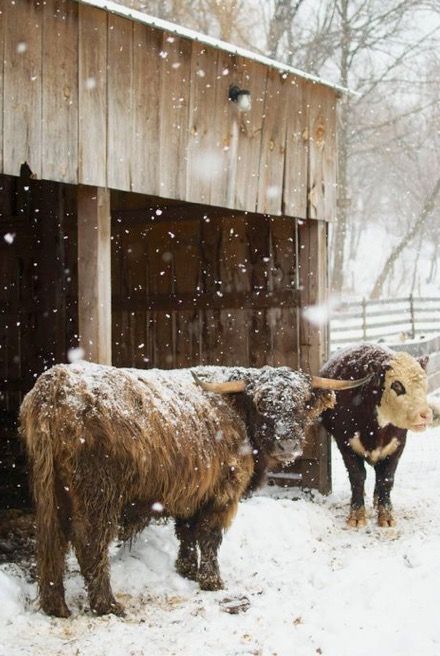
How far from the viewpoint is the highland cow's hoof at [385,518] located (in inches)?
302

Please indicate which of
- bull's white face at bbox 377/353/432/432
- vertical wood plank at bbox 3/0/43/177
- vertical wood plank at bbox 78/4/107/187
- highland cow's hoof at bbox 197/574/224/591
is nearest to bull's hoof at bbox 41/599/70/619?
highland cow's hoof at bbox 197/574/224/591

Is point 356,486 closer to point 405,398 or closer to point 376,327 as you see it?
point 405,398

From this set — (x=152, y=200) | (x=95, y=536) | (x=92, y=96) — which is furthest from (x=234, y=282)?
(x=95, y=536)

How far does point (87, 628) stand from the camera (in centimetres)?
469

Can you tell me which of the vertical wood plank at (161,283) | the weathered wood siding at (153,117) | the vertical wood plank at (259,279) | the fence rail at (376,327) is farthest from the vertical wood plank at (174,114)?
the fence rail at (376,327)

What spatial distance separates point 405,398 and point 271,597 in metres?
2.80

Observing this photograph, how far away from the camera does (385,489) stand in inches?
307

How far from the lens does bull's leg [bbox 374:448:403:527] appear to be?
25.2 feet

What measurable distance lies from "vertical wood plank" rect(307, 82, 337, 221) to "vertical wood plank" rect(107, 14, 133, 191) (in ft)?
8.83

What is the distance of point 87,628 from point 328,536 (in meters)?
3.16

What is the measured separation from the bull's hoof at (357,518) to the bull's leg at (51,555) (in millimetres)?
3579

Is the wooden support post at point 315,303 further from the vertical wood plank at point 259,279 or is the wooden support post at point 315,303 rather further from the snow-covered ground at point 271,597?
the snow-covered ground at point 271,597

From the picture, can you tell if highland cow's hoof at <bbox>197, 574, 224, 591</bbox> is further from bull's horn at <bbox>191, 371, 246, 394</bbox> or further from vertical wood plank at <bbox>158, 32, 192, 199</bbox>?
vertical wood plank at <bbox>158, 32, 192, 199</bbox>

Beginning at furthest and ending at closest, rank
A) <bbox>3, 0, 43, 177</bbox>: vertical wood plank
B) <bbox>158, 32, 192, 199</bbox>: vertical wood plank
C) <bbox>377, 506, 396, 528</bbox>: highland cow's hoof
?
<bbox>377, 506, 396, 528</bbox>: highland cow's hoof
<bbox>158, 32, 192, 199</bbox>: vertical wood plank
<bbox>3, 0, 43, 177</bbox>: vertical wood plank
